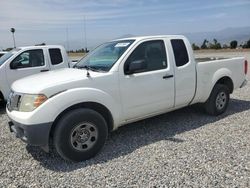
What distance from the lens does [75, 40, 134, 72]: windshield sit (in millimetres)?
4551

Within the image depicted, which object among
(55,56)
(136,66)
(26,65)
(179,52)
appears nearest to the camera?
(136,66)

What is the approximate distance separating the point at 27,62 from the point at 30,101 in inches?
183

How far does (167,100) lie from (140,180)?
1.92 meters

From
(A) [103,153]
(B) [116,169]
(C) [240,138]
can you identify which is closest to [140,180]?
(B) [116,169]

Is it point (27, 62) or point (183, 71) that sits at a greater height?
point (27, 62)

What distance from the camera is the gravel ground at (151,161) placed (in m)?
3.48

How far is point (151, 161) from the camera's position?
3967 mm

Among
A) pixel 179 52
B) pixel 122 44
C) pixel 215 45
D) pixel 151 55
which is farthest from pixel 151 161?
pixel 215 45

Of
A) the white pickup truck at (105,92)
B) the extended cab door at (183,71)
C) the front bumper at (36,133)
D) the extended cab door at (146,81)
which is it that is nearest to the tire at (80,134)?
the white pickup truck at (105,92)

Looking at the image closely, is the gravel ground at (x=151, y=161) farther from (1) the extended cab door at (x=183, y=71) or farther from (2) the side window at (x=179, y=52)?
(2) the side window at (x=179, y=52)

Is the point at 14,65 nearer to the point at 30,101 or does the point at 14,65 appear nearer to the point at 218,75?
the point at 30,101

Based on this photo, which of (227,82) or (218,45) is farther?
(218,45)

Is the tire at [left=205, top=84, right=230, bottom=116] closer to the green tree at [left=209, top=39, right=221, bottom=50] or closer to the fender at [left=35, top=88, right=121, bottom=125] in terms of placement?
the fender at [left=35, top=88, right=121, bottom=125]

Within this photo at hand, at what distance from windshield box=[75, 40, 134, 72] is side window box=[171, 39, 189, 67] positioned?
0.94 metres
